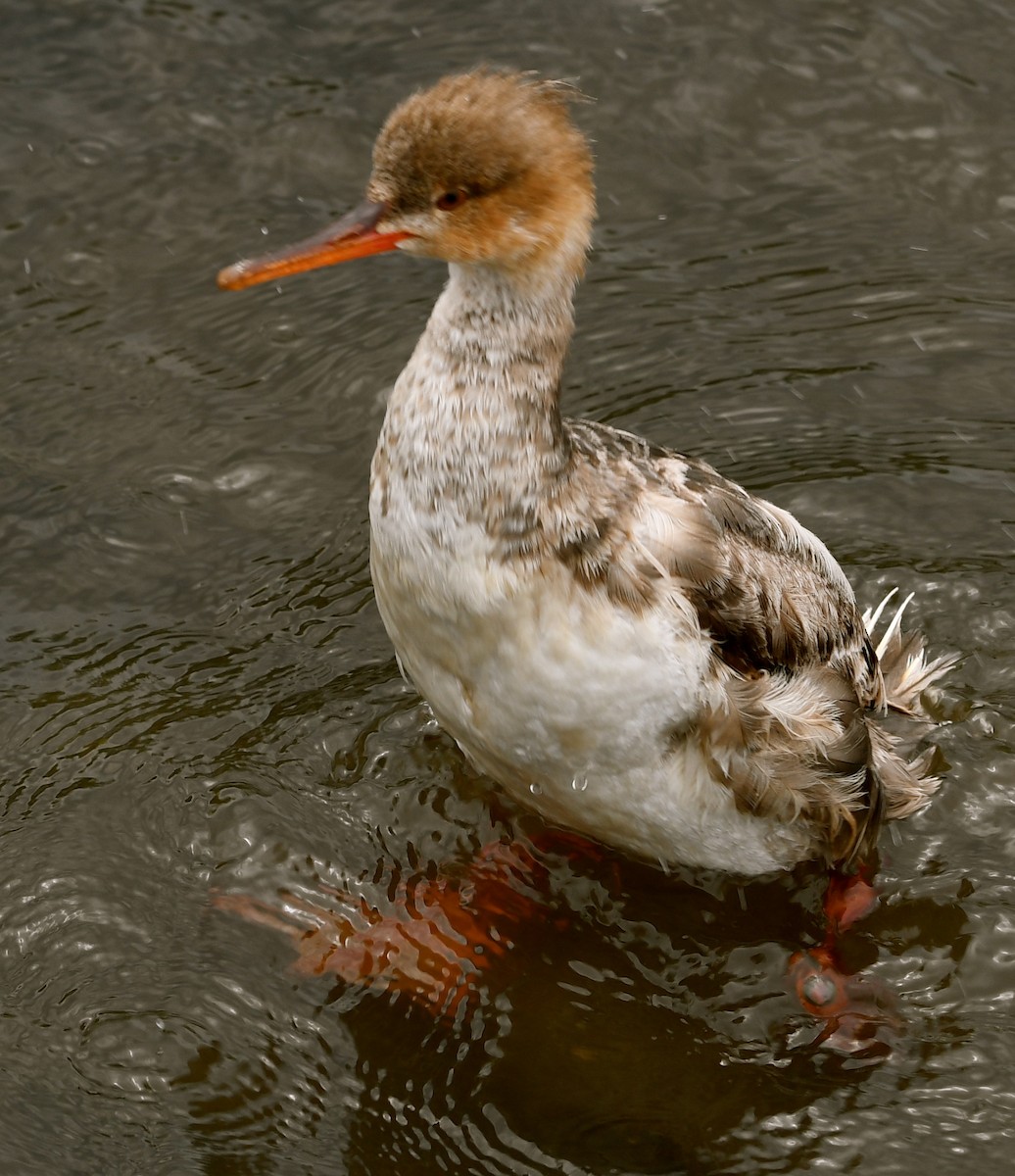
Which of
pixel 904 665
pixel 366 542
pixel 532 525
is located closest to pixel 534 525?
pixel 532 525

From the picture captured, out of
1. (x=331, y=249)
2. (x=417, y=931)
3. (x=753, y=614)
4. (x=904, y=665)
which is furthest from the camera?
(x=904, y=665)

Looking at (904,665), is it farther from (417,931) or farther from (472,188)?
(472,188)

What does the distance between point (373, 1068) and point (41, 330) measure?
390cm

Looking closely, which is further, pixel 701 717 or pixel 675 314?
pixel 675 314

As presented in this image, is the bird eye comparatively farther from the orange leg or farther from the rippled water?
the orange leg

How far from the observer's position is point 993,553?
6.68 meters

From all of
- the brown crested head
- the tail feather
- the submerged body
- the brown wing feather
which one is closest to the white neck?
the submerged body

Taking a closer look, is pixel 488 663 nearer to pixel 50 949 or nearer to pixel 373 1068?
pixel 373 1068

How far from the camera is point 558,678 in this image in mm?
4660

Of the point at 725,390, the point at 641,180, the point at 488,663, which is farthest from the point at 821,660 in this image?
the point at 641,180

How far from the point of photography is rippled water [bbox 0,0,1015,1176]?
16.6 feet

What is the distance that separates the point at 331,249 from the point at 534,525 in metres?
0.95

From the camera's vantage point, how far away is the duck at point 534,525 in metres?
4.61

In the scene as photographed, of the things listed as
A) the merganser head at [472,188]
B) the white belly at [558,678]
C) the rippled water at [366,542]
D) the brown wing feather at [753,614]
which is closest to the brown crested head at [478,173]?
the merganser head at [472,188]
